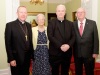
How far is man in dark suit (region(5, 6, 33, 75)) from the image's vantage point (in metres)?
2.95

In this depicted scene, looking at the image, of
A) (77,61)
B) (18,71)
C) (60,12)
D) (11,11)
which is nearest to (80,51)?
(77,61)

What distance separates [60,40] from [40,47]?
40cm

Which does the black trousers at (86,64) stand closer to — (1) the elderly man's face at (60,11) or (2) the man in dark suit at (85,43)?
(2) the man in dark suit at (85,43)

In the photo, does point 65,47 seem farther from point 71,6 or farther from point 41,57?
point 71,6

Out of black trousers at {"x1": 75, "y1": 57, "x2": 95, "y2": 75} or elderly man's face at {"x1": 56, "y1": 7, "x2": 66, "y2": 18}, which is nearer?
elderly man's face at {"x1": 56, "y1": 7, "x2": 66, "y2": 18}

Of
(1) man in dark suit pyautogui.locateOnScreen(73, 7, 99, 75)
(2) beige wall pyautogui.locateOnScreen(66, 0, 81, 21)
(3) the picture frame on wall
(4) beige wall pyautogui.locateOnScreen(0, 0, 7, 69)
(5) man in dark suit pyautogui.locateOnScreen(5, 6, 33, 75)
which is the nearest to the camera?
(5) man in dark suit pyautogui.locateOnScreen(5, 6, 33, 75)

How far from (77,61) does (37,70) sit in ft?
2.48

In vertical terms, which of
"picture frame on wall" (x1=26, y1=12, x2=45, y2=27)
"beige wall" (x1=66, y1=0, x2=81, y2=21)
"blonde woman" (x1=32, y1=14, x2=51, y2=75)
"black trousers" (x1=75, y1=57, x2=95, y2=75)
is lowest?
"black trousers" (x1=75, y1=57, x2=95, y2=75)

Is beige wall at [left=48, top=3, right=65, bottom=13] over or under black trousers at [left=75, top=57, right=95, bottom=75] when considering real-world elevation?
over

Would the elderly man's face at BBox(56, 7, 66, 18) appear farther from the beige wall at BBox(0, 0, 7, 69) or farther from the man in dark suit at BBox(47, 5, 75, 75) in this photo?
the beige wall at BBox(0, 0, 7, 69)

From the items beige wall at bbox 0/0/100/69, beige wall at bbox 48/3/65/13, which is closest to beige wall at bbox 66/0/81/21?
beige wall at bbox 0/0/100/69

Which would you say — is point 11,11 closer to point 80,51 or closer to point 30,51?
point 30,51

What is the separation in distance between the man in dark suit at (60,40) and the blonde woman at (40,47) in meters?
0.14

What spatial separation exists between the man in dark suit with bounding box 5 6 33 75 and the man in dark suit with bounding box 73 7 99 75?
92 centimetres
